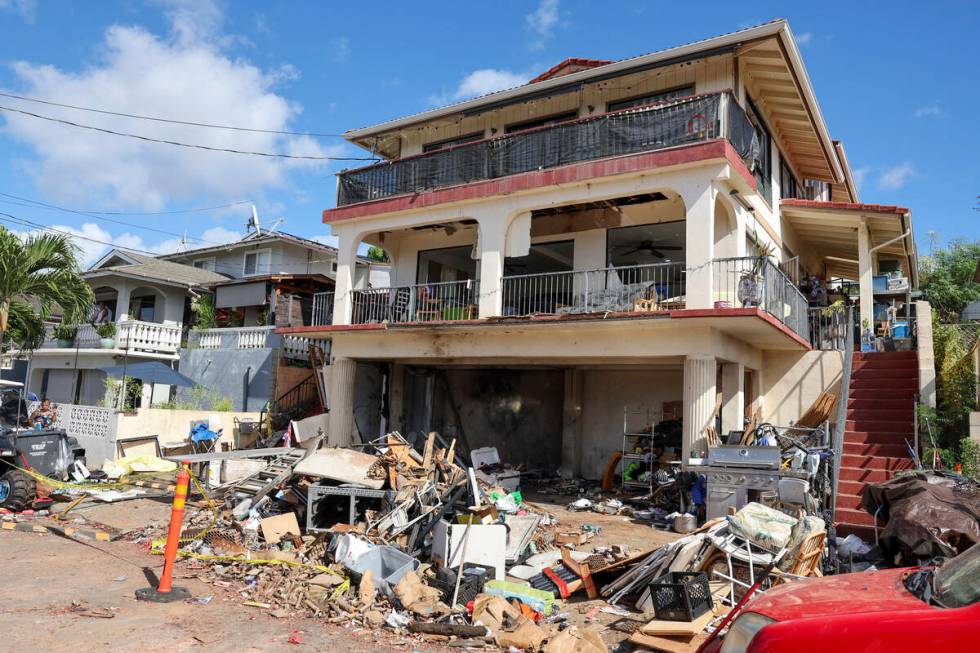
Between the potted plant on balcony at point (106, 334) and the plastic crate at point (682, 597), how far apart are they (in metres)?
24.2

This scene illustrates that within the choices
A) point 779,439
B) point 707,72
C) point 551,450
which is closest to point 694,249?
point 779,439

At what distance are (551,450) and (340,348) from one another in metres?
6.29

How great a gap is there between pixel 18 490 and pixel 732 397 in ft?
44.0

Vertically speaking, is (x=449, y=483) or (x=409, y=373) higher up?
(x=409, y=373)

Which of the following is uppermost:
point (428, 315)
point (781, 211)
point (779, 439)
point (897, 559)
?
point (781, 211)

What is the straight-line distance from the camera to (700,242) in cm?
1206

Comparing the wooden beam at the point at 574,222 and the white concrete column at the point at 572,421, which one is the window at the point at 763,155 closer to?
the wooden beam at the point at 574,222

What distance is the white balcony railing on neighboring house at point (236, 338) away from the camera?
21719 millimetres

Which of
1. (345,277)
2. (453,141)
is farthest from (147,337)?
(453,141)

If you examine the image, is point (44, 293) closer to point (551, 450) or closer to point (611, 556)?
point (551, 450)

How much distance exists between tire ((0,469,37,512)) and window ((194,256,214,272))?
2051 centimetres

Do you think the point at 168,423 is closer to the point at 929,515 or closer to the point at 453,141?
the point at 453,141

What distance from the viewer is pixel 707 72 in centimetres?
1415

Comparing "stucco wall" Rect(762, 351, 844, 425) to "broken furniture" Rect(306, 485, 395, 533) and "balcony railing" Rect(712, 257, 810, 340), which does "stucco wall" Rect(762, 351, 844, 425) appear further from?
"broken furniture" Rect(306, 485, 395, 533)
